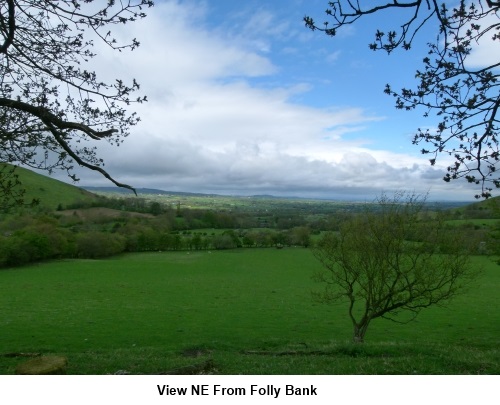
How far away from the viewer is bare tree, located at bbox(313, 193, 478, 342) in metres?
17.8

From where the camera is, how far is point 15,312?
33.4 metres

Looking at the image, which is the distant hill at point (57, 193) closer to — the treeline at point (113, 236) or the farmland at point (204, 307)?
the treeline at point (113, 236)

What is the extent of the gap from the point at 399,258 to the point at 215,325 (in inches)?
605

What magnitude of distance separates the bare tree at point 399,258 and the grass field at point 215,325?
2303 mm

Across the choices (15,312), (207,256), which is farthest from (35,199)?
(207,256)

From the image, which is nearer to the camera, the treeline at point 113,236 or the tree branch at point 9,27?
the tree branch at point 9,27

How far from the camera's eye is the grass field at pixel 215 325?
962 cm

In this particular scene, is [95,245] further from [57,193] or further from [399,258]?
[399,258]

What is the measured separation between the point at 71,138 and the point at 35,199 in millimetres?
1401

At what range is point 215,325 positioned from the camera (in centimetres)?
2894

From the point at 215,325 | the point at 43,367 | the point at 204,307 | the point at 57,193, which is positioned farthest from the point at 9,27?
the point at 57,193

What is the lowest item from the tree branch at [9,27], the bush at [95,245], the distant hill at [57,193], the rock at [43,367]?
the bush at [95,245]

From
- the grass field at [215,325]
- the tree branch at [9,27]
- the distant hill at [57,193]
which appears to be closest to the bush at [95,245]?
the grass field at [215,325]

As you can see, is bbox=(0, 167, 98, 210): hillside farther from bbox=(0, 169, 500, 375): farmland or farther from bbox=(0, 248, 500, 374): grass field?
bbox=(0, 248, 500, 374): grass field
